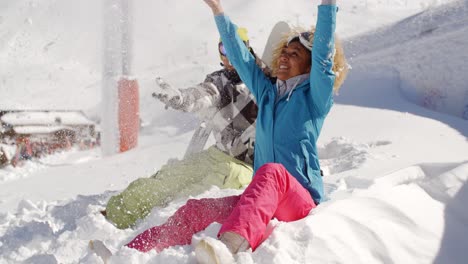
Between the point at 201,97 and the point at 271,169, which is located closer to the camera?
the point at 271,169

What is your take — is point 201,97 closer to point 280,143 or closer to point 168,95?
point 168,95

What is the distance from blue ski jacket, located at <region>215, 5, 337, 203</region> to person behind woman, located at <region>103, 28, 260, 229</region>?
42.2 inches

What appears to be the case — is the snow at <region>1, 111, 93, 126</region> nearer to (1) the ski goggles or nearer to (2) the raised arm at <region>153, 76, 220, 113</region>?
(2) the raised arm at <region>153, 76, 220, 113</region>

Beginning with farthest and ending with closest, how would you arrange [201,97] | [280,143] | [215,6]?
[201,97] → [215,6] → [280,143]

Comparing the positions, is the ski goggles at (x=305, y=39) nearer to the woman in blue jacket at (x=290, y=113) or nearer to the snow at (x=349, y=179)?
the woman in blue jacket at (x=290, y=113)

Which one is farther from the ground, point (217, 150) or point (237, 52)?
point (237, 52)

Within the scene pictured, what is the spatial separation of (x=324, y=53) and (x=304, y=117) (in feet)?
1.15

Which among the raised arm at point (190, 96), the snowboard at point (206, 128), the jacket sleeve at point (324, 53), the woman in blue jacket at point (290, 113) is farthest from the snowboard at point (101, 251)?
the snowboard at point (206, 128)

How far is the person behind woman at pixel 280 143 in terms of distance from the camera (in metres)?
2.25

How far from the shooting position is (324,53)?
2.74 m

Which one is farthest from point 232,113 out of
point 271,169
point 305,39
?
point 271,169

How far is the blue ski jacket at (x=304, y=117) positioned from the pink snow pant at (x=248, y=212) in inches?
7.3

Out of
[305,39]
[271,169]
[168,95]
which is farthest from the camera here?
[168,95]

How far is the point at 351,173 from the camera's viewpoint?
4488 millimetres
